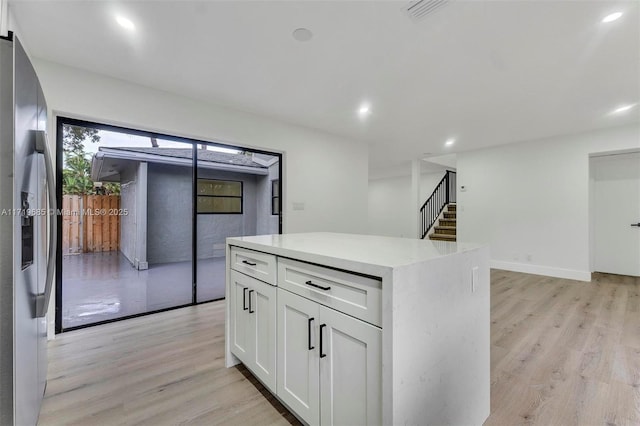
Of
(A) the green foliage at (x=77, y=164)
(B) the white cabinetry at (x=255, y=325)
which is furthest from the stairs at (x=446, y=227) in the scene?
(A) the green foliage at (x=77, y=164)

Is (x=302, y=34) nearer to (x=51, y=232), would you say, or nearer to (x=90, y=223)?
(x=51, y=232)

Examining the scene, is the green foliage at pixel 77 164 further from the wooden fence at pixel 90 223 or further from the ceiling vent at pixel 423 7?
the ceiling vent at pixel 423 7

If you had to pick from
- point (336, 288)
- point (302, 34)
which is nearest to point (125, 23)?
point (302, 34)

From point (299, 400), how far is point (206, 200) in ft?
9.50

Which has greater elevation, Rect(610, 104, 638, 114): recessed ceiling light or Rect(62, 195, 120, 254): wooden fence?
Rect(610, 104, 638, 114): recessed ceiling light

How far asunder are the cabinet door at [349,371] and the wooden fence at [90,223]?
2793 mm

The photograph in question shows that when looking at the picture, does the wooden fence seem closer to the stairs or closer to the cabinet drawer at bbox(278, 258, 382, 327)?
the cabinet drawer at bbox(278, 258, 382, 327)

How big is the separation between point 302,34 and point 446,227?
6923mm

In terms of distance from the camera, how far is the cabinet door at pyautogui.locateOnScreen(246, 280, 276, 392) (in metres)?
1.63

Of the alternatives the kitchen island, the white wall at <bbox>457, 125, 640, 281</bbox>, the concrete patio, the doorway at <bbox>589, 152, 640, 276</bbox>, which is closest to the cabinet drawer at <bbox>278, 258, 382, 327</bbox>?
the kitchen island

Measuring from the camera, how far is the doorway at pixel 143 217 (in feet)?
9.30

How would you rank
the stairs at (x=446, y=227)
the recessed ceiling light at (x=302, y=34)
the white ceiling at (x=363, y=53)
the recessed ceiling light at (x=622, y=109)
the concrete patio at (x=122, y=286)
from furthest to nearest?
the stairs at (x=446, y=227), the recessed ceiling light at (x=622, y=109), the concrete patio at (x=122, y=286), the recessed ceiling light at (x=302, y=34), the white ceiling at (x=363, y=53)

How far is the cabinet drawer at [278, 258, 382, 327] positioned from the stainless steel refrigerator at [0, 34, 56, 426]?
110 cm

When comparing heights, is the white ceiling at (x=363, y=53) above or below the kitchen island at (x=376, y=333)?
above
